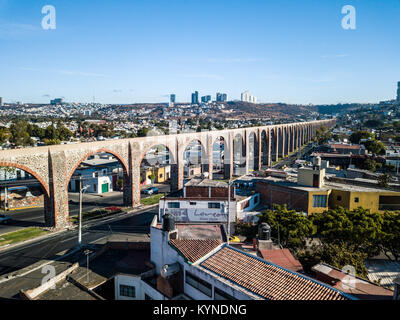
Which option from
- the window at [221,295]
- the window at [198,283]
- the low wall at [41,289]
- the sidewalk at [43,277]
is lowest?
the sidewalk at [43,277]

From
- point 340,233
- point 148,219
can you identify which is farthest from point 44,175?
point 340,233

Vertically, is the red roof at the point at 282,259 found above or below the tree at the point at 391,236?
above

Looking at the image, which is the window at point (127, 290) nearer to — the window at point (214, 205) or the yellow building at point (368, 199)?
the window at point (214, 205)

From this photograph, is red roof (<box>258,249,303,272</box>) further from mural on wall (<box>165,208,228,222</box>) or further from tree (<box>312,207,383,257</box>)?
mural on wall (<box>165,208,228,222</box>)

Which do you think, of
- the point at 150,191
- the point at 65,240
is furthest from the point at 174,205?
the point at 150,191

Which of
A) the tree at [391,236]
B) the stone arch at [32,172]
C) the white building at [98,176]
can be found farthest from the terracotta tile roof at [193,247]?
the white building at [98,176]

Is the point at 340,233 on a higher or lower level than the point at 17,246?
higher
